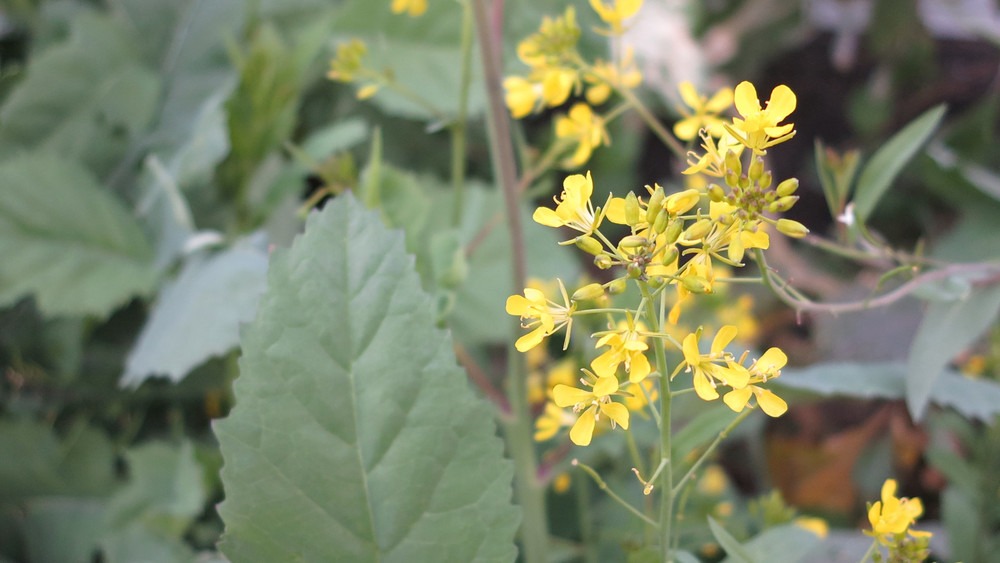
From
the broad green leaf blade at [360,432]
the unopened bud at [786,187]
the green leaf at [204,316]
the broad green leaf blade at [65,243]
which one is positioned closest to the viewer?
the unopened bud at [786,187]

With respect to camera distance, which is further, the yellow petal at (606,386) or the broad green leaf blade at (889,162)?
the broad green leaf blade at (889,162)

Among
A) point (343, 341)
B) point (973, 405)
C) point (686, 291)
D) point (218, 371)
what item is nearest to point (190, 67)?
point (218, 371)

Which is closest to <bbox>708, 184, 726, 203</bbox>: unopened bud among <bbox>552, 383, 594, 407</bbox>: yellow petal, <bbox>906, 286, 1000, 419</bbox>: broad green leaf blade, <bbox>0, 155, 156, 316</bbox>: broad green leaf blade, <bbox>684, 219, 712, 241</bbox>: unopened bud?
<bbox>684, 219, 712, 241</bbox>: unopened bud

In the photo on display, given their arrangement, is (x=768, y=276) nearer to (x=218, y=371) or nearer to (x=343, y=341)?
(x=343, y=341)

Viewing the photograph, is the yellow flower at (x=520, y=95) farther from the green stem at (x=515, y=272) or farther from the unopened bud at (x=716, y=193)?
the unopened bud at (x=716, y=193)

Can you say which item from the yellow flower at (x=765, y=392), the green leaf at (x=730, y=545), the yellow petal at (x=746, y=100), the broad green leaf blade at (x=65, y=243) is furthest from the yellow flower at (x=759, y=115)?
the broad green leaf blade at (x=65, y=243)

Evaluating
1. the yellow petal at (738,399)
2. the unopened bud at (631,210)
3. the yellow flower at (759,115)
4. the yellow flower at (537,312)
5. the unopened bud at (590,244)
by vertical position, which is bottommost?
the yellow petal at (738,399)

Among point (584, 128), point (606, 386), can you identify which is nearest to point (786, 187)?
point (606, 386)

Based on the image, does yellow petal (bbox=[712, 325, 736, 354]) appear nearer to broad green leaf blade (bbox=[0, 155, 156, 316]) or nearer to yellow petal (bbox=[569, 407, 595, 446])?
yellow petal (bbox=[569, 407, 595, 446])
